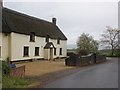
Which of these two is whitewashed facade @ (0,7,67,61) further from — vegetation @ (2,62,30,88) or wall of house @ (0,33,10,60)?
vegetation @ (2,62,30,88)

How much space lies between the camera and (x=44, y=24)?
48938 millimetres

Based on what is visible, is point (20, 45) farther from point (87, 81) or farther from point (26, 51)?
point (87, 81)

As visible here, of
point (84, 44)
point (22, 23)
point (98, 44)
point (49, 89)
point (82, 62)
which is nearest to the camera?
point (49, 89)

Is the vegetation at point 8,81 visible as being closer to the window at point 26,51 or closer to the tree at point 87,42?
the window at point 26,51

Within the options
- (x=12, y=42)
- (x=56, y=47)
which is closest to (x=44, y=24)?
(x=56, y=47)

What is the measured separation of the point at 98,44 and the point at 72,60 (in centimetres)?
4116

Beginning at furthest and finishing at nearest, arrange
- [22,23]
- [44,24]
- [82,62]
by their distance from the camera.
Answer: [44,24], [22,23], [82,62]

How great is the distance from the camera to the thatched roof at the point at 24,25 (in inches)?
1360

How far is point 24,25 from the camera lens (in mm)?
39250

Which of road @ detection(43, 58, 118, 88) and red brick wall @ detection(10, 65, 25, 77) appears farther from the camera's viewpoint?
red brick wall @ detection(10, 65, 25, 77)

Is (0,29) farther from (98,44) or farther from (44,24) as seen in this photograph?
(98,44)

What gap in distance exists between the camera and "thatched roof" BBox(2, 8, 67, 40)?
34.6 meters

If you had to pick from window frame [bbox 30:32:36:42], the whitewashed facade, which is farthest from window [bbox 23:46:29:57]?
window frame [bbox 30:32:36:42]

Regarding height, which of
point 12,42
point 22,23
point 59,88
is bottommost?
point 59,88
